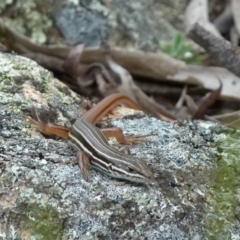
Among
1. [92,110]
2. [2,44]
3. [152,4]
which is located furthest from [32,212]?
[152,4]

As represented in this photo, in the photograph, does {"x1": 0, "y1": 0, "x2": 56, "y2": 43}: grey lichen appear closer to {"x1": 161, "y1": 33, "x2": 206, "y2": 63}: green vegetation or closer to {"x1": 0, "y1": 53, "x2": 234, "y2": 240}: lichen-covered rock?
{"x1": 161, "y1": 33, "x2": 206, "y2": 63}: green vegetation

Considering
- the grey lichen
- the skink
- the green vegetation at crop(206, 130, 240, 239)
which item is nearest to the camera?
the green vegetation at crop(206, 130, 240, 239)

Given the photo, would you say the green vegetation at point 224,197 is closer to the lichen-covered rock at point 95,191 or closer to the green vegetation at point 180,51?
the lichen-covered rock at point 95,191

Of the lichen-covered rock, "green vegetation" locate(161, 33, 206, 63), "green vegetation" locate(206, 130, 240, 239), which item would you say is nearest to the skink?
the lichen-covered rock

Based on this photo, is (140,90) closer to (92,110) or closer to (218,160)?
(92,110)

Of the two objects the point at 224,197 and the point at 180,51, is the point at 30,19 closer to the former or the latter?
the point at 180,51

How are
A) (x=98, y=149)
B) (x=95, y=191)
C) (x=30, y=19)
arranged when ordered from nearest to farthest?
(x=95, y=191), (x=98, y=149), (x=30, y=19)

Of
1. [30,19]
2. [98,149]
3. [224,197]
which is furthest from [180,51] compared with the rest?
[224,197]

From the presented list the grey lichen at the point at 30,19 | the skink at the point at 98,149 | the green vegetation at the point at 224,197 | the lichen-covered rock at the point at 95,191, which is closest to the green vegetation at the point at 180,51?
the grey lichen at the point at 30,19
